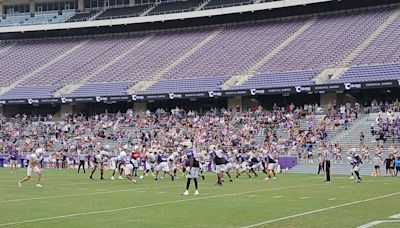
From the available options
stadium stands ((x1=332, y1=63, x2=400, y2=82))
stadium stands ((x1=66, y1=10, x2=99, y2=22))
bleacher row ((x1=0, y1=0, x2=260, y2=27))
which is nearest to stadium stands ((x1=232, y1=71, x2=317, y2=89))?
stadium stands ((x1=332, y1=63, x2=400, y2=82))

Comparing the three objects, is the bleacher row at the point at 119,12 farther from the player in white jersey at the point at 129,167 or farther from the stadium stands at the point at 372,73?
the player in white jersey at the point at 129,167

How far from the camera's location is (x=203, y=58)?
57.0 m

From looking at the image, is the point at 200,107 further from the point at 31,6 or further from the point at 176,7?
the point at 31,6

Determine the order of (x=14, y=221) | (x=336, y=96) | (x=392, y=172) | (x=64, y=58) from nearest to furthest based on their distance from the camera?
(x=14, y=221)
(x=392, y=172)
(x=336, y=96)
(x=64, y=58)

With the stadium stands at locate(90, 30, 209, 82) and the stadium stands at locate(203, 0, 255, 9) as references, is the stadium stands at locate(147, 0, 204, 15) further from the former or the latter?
the stadium stands at locate(90, 30, 209, 82)

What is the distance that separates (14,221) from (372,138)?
2903cm

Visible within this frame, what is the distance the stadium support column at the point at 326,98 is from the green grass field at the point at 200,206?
22.5m

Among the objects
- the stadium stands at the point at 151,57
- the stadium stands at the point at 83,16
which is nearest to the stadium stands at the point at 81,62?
the stadium stands at the point at 151,57

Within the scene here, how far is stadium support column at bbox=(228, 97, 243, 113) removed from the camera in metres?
50.9

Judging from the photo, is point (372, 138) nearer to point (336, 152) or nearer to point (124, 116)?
point (336, 152)

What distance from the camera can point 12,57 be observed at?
224 ft

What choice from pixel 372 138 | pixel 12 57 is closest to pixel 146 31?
pixel 12 57

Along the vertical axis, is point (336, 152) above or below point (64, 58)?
below

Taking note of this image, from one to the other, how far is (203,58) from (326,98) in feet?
43.8
